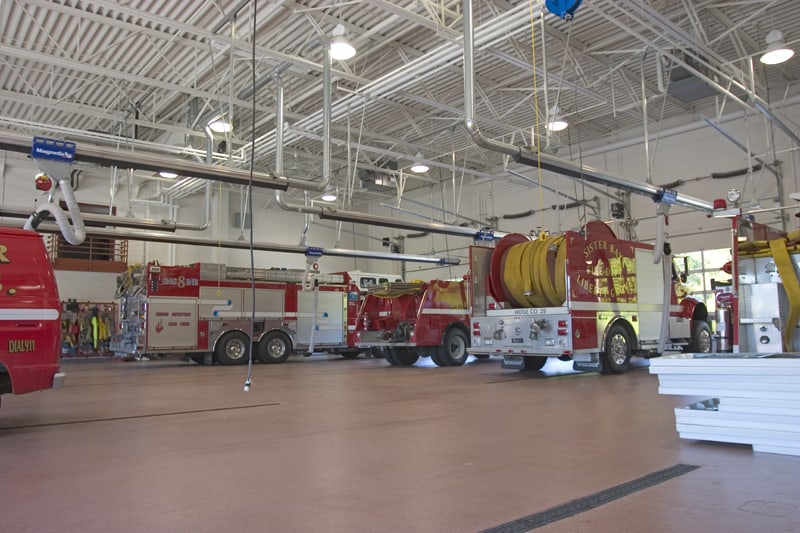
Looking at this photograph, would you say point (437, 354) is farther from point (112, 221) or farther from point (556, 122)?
point (112, 221)

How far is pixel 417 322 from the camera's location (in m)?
13.7

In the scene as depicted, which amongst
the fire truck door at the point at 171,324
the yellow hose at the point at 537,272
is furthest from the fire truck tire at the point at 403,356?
the fire truck door at the point at 171,324

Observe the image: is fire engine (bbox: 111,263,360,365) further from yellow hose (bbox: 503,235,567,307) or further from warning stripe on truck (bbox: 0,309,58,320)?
warning stripe on truck (bbox: 0,309,58,320)

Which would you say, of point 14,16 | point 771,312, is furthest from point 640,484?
point 14,16

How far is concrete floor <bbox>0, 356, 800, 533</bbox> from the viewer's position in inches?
116

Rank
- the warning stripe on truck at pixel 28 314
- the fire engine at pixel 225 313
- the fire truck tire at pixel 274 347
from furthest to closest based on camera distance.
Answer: the fire truck tire at pixel 274 347, the fire engine at pixel 225 313, the warning stripe on truck at pixel 28 314

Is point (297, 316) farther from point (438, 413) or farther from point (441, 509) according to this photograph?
point (441, 509)

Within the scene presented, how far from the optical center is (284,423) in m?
5.97

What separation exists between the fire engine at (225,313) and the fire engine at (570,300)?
4.91 m

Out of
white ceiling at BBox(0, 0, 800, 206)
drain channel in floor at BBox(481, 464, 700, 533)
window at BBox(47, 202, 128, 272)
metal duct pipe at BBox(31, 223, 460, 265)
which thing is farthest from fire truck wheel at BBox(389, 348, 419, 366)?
window at BBox(47, 202, 128, 272)

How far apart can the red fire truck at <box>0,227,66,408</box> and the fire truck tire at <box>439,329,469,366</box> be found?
31.1 ft

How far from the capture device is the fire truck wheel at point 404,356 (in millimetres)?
14945

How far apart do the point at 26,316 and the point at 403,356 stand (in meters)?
10.2

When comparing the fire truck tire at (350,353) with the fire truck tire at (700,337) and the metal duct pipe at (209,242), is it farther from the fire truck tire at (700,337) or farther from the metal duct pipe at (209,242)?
the fire truck tire at (700,337)
